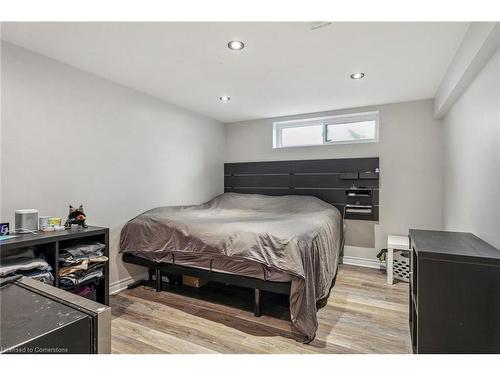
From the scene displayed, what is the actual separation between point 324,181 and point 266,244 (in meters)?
2.17

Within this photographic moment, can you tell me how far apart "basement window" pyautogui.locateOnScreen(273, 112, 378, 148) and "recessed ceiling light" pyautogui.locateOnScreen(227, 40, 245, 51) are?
2256mm

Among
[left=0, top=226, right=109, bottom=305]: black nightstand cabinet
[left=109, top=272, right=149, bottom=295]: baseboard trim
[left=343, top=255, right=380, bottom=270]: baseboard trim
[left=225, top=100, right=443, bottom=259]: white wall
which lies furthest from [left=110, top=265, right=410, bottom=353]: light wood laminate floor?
[left=225, top=100, right=443, bottom=259]: white wall

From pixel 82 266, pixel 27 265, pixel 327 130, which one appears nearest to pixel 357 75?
pixel 327 130

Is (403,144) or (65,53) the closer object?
(65,53)

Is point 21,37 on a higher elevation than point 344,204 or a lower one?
higher

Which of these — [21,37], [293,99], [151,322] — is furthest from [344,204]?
[21,37]

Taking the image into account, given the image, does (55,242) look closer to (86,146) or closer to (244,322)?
(86,146)

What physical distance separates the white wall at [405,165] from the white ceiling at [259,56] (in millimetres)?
345

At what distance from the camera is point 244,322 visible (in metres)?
2.16

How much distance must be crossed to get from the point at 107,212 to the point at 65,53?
1.52 meters

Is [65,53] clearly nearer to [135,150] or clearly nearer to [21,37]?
[21,37]

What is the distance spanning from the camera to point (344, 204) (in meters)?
3.75
